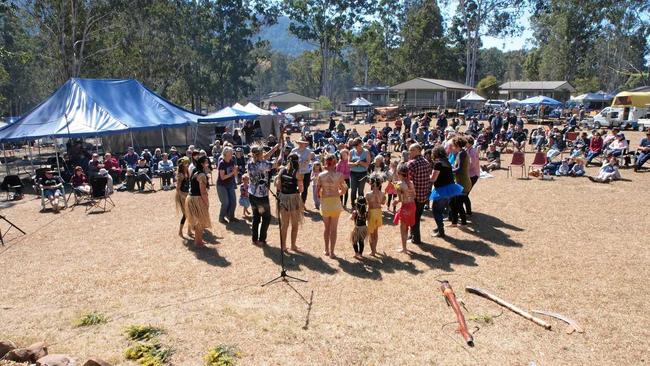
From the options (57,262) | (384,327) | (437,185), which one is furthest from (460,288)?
(57,262)

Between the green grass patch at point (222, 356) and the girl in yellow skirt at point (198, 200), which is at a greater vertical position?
the girl in yellow skirt at point (198, 200)

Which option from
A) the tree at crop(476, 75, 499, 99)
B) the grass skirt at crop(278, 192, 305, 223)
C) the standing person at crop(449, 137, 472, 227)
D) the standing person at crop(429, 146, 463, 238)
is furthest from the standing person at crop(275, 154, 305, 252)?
the tree at crop(476, 75, 499, 99)

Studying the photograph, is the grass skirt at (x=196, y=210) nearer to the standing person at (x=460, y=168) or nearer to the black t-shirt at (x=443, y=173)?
the black t-shirt at (x=443, y=173)

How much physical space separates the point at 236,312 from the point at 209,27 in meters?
45.4

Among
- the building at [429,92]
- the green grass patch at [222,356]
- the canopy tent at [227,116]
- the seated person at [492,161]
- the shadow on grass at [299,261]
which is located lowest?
the green grass patch at [222,356]

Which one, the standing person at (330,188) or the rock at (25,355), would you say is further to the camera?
the standing person at (330,188)

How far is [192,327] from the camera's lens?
4.69 metres

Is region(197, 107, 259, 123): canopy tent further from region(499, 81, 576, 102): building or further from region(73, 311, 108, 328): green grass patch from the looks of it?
region(499, 81, 576, 102): building

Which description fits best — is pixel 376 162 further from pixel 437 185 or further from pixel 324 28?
pixel 324 28

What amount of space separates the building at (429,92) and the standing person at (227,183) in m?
36.0

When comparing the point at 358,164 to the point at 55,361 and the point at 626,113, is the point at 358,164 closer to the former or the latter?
the point at 55,361

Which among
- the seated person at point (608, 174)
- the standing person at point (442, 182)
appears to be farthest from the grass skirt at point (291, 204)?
the seated person at point (608, 174)

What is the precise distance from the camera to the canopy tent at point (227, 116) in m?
19.0

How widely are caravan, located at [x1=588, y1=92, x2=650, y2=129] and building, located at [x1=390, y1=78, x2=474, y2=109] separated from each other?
1683cm
